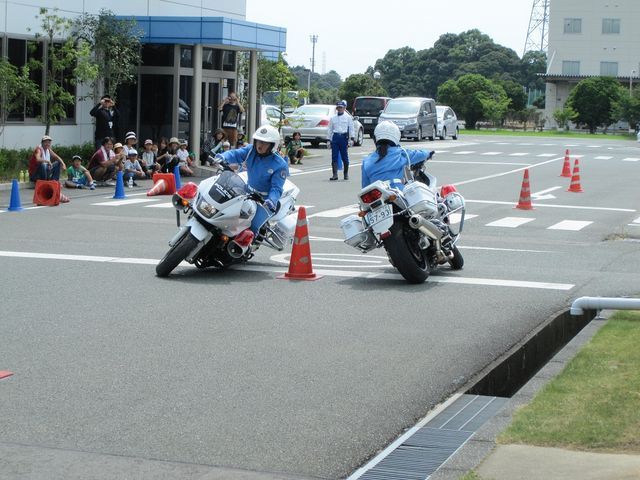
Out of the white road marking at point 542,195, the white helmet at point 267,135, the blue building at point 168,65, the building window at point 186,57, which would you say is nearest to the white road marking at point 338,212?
the white road marking at point 542,195

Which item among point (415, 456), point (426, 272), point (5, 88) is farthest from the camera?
point (5, 88)

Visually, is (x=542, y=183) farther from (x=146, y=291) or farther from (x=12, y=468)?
(x=12, y=468)

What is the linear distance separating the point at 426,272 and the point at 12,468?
7.37 m

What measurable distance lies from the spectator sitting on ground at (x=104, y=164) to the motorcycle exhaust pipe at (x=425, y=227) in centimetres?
1379

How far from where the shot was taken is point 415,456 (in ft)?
21.3

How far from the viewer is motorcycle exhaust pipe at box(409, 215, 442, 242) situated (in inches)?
495

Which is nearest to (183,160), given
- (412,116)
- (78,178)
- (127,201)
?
(78,178)

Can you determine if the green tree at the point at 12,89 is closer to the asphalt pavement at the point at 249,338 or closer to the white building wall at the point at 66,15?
the white building wall at the point at 66,15

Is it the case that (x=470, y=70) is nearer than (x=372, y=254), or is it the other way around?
(x=372, y=254)

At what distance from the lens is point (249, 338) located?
31.4 ft

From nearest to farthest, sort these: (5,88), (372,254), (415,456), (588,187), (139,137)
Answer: (415,456) < (372,254) < (5,88) < (588,187) < (139,137)

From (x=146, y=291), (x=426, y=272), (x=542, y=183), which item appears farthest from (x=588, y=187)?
(x=146, y=291)

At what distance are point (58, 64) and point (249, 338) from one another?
1985 cm

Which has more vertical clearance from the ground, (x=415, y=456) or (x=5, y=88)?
(x=5, y=88)
